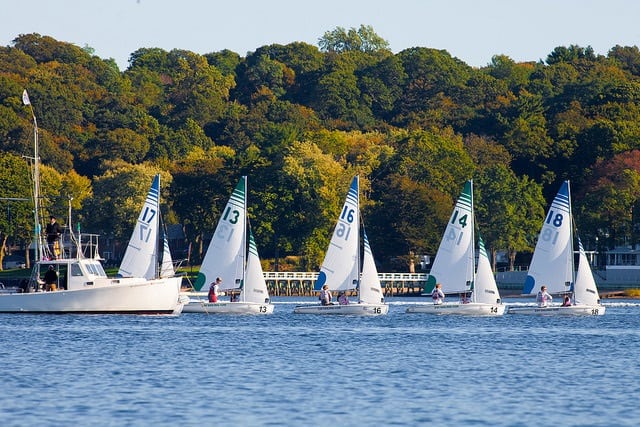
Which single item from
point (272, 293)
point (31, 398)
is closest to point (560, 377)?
point (31, 398)

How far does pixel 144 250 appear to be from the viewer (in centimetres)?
7238

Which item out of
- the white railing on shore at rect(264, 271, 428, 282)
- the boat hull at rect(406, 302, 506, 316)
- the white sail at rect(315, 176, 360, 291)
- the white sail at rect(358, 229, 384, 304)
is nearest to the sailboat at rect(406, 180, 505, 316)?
the boat hull at rect(406, 302, 506, 316)

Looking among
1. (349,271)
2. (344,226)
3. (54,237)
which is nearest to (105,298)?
(54,237)

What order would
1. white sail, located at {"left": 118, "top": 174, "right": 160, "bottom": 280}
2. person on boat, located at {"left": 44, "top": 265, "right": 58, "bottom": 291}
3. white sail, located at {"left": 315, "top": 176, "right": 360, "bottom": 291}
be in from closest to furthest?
person on boat, located at {"left": 44, "top": 265, "right": 58, "bottom": 291}, white sail, located at {"left": 118, "top": 174, "right": 160, "bottom": 280}, white sail, located at {"left": 315, "top": 176, "right": 360, "bottom": 291}

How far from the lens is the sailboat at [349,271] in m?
75.0

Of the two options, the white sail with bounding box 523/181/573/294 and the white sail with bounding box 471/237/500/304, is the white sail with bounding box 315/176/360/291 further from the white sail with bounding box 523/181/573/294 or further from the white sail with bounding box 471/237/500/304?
the white sail with bounding box 523/181/573/294

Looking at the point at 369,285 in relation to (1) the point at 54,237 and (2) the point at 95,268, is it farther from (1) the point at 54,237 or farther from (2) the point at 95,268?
(1) the point at 54,237

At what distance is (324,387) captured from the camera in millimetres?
40312

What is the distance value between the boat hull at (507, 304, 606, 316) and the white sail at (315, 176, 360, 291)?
28.4ft

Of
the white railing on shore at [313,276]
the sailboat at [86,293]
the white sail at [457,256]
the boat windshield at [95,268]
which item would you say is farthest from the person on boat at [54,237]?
the white railing on shore at [313,276]

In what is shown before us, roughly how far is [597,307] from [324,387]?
1538 inches

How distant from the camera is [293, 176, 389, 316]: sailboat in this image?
75.0 metres

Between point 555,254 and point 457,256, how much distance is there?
202 inches

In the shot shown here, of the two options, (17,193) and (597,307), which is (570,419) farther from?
(17,193)
